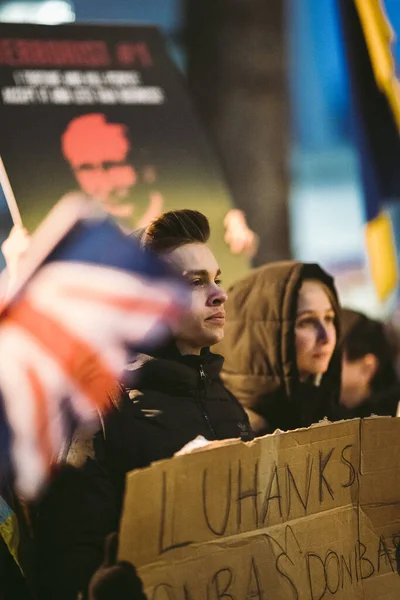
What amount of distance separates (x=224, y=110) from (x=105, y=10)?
112 cm

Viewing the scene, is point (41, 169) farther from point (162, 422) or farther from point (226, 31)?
point (226, 31)

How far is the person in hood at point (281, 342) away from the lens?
3016mm

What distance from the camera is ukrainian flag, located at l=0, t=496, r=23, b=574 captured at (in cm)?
224

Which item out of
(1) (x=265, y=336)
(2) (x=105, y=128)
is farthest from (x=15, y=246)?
(1) (x=265, y=336)

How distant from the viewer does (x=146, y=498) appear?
1.98 m

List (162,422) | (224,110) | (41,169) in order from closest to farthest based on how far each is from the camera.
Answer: (162,422)
(41,169)
(224,110)

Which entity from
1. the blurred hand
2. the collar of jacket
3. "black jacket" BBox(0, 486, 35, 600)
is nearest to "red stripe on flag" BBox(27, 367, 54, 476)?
"black jacket" BBox(0, 486, 35, 600)

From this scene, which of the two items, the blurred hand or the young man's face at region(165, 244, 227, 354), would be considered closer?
the young man's face at region(165, 244, 227, 354)

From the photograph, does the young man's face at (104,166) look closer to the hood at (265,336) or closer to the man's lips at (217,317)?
the hood at (265,336)

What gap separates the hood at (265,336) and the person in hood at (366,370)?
0.68 meters

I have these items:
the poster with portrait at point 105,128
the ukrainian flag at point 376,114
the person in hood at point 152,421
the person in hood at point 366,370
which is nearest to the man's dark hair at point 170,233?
the person in hood at point 152,421

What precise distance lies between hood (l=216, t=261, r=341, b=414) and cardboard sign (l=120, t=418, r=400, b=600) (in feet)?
1.87

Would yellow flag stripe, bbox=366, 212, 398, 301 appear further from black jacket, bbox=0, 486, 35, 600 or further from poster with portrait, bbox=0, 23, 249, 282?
black jacket, bbox=0, 486, 35, 600

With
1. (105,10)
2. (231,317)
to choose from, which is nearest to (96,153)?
(231,317)
